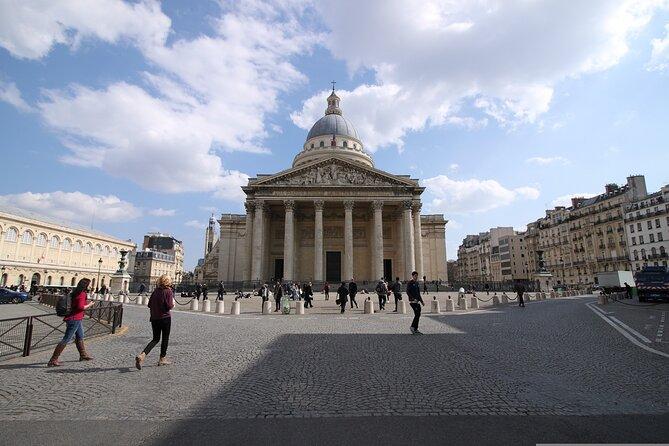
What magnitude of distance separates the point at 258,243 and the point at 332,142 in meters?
26.9

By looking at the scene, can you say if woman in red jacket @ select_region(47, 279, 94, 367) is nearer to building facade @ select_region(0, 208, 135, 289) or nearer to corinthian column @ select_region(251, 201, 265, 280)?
corinthian column @ select_region(251, 201, 265, 280)

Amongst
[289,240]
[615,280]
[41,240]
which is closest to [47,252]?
[41,240]

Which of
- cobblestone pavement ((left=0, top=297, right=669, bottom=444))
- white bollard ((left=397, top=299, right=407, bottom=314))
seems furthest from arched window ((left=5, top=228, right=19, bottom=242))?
white bollard ((left=397, top=299, right=407, bottom=314))

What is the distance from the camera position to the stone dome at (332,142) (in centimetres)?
6231

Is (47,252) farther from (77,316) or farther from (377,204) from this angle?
(77,316)

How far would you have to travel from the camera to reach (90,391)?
5625 millimetres

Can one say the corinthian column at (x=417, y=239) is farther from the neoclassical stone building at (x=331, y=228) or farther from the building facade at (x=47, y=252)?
the building facade at (x=47, y=252)

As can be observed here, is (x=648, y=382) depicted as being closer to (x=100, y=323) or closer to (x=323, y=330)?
(x=323, y=330)

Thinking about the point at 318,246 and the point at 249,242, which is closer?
the point at 318,246

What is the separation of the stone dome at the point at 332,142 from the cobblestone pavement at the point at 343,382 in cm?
5407

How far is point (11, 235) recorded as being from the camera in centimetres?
5250

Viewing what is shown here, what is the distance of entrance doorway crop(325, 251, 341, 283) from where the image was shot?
4894 cm

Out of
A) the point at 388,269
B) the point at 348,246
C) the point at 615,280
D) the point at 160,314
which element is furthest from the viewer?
the point at 388,269

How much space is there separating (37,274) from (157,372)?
66.1 m
